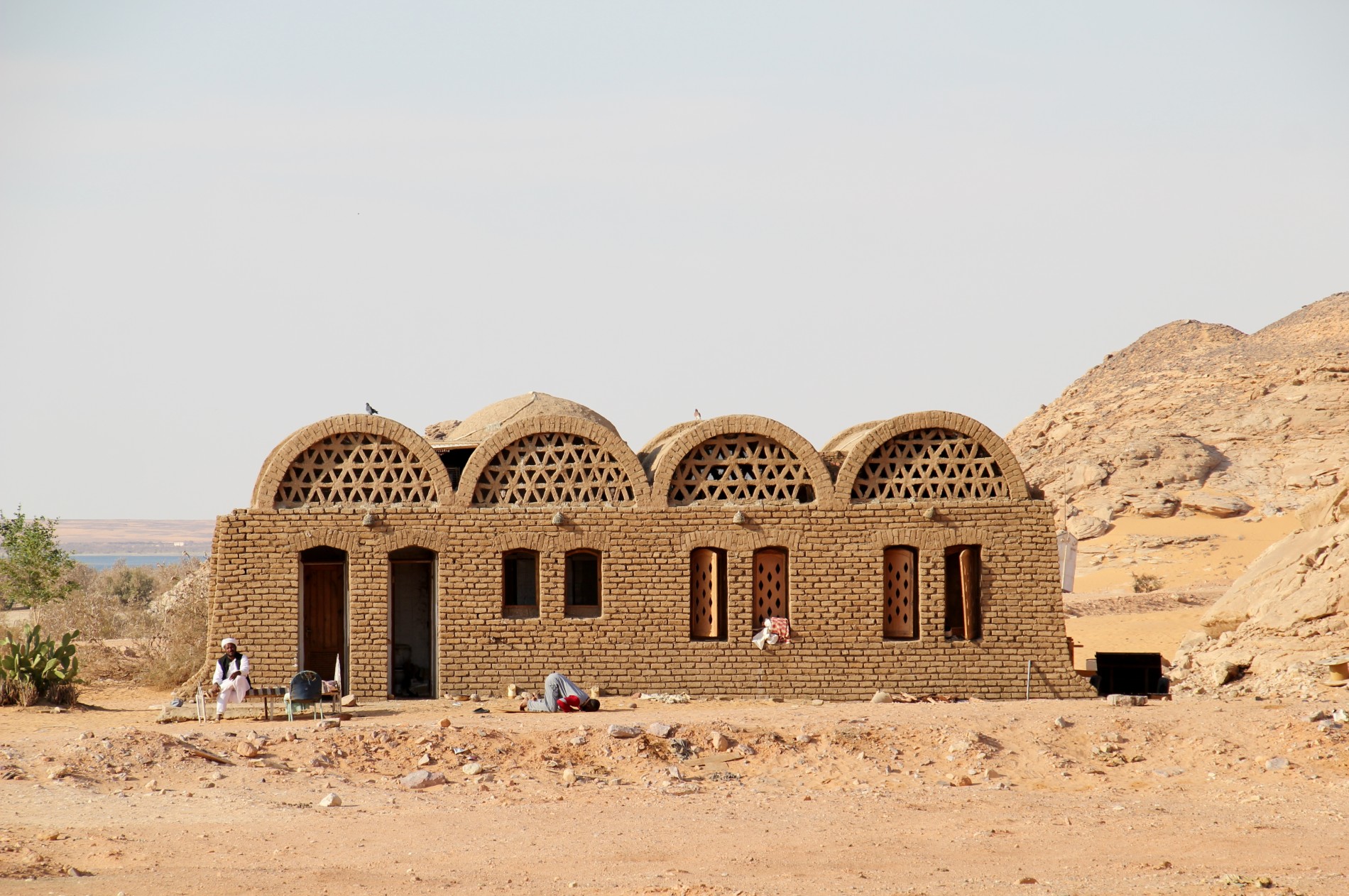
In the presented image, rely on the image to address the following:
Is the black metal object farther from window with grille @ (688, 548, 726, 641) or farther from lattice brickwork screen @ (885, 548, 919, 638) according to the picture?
window with grille @ (688, 548, 726, 641)

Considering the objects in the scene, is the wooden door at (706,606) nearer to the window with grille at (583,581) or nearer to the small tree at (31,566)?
the window with grille at (583,581)

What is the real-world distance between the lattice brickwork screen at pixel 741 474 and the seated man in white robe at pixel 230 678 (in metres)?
5.83

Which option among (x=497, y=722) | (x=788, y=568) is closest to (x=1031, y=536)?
(x=788, y=568)

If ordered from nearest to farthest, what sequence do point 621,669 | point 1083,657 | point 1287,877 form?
1. point 1287,877
2. point 621,669
3. point 1083,657

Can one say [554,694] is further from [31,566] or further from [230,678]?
[31,566]

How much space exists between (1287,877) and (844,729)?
5.22m

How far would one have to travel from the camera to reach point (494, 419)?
66.6ft

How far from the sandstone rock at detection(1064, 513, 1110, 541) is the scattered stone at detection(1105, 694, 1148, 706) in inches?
1077

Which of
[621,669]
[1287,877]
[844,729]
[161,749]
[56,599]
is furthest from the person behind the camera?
[56,599]

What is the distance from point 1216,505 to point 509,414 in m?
30.0

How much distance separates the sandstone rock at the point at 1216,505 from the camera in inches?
1677

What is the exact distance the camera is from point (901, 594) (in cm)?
1917

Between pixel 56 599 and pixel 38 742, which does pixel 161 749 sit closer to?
pixel 38 742

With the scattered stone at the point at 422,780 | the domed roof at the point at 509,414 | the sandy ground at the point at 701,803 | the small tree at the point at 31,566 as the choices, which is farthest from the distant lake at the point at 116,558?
the scattered stone at the point at 422,780
